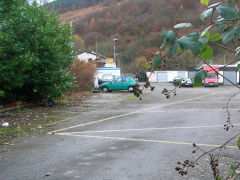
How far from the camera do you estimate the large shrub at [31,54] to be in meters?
13.3

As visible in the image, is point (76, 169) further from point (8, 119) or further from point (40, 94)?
point (40, 94)

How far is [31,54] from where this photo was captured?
13.8m

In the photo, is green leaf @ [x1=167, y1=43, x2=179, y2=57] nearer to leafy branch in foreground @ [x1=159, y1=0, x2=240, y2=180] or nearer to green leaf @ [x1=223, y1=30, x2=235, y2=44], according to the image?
leafy branch in foreground @ [x1=159, y1=0, x2=240, y2=180]

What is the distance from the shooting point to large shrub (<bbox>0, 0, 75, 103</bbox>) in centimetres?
1326

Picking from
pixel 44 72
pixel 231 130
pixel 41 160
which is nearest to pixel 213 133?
pixel 231 130

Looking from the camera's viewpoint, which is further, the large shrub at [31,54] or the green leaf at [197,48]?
the large shrub at [31,54]

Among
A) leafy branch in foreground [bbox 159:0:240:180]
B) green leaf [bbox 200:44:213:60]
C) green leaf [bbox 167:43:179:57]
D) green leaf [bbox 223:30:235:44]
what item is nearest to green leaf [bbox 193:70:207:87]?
leafy branch in foreground [bbox 159:0:240:180]

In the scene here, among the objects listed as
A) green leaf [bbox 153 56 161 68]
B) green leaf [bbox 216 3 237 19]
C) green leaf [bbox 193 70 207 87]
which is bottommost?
green leaf [bbox 193 70 207 87]

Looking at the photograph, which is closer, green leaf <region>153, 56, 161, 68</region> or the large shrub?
green leaf <region>153, 56, 161, 68</region>

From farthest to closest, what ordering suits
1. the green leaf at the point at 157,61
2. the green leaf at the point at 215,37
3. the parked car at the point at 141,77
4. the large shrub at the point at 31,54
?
the large shrub at the point at 31,54 → the parked car at the point at 141,77 → the green leaf at the point at 215,37 → the green leaf at the point at 157,61

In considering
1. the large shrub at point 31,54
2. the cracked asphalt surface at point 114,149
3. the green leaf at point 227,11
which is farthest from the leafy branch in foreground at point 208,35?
the large shrub at point 31,54

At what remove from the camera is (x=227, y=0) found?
1.65m

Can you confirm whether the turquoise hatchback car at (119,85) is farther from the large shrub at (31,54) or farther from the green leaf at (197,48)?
the green leaf at (197,48)

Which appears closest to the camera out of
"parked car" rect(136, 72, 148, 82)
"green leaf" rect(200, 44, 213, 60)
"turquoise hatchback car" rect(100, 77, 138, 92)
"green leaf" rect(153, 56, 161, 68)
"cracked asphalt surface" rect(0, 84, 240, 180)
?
"green leaf" rect(153, 56, 161, 68)
